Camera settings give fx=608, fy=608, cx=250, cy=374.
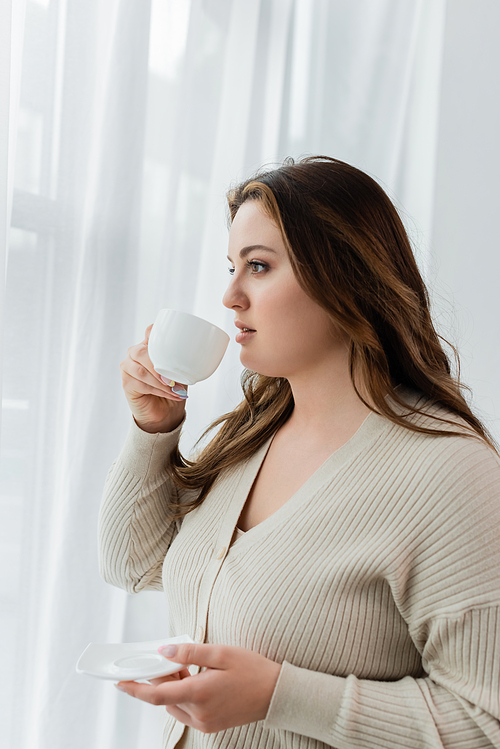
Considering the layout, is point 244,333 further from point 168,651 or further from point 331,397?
point 168,651

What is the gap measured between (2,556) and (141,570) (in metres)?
0.32

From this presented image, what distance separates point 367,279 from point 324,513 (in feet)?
1.34

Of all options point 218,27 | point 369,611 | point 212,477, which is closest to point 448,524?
point 369,611

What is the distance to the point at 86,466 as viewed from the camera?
143cm

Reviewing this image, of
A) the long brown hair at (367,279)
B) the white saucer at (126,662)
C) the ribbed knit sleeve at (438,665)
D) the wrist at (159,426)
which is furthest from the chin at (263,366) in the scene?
the white saucer at (126,662)

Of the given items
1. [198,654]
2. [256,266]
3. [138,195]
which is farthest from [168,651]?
[138,195]

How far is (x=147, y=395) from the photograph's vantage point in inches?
48.3

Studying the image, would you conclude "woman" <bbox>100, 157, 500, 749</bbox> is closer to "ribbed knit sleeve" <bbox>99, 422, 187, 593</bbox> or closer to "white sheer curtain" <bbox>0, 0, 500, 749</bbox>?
"ribbed knit sleeve" <bbox>99, 422, 187, 593</bbox>

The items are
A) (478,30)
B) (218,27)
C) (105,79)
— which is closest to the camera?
(105,79)

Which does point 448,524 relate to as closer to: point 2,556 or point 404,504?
point 404,504

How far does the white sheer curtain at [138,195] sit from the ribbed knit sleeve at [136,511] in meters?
0.21

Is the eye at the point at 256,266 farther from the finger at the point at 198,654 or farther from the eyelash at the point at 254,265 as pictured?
the finger at the point at 198,654

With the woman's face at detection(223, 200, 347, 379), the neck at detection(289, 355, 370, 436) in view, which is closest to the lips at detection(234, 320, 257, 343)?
the woman's face at detection(223, 200, 347, 379)

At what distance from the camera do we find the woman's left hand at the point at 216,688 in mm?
792
